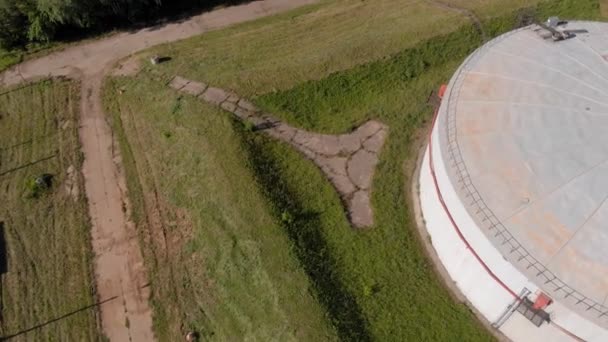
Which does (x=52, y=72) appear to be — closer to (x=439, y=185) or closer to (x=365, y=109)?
(x=365, y=109)

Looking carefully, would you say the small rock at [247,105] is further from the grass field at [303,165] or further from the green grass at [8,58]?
the green grass at [8,58]

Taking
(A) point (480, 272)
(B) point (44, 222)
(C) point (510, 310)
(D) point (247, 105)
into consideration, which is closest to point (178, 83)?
(D) point (247, 105)

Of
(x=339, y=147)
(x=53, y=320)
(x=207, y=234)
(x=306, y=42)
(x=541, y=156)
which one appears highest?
(x=306, y=42)

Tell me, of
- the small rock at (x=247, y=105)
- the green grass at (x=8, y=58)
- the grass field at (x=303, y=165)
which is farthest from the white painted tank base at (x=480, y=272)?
the green grass at (x=8, y=58)

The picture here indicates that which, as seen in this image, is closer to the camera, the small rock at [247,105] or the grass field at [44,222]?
the grass field at [44,222]

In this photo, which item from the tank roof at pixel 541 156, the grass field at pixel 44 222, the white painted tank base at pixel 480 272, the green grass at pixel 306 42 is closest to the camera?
the tank roof at pixel 541 156

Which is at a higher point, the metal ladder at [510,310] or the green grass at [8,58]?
the green grass at [8,58]

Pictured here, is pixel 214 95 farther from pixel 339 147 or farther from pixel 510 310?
pixel 510 310
